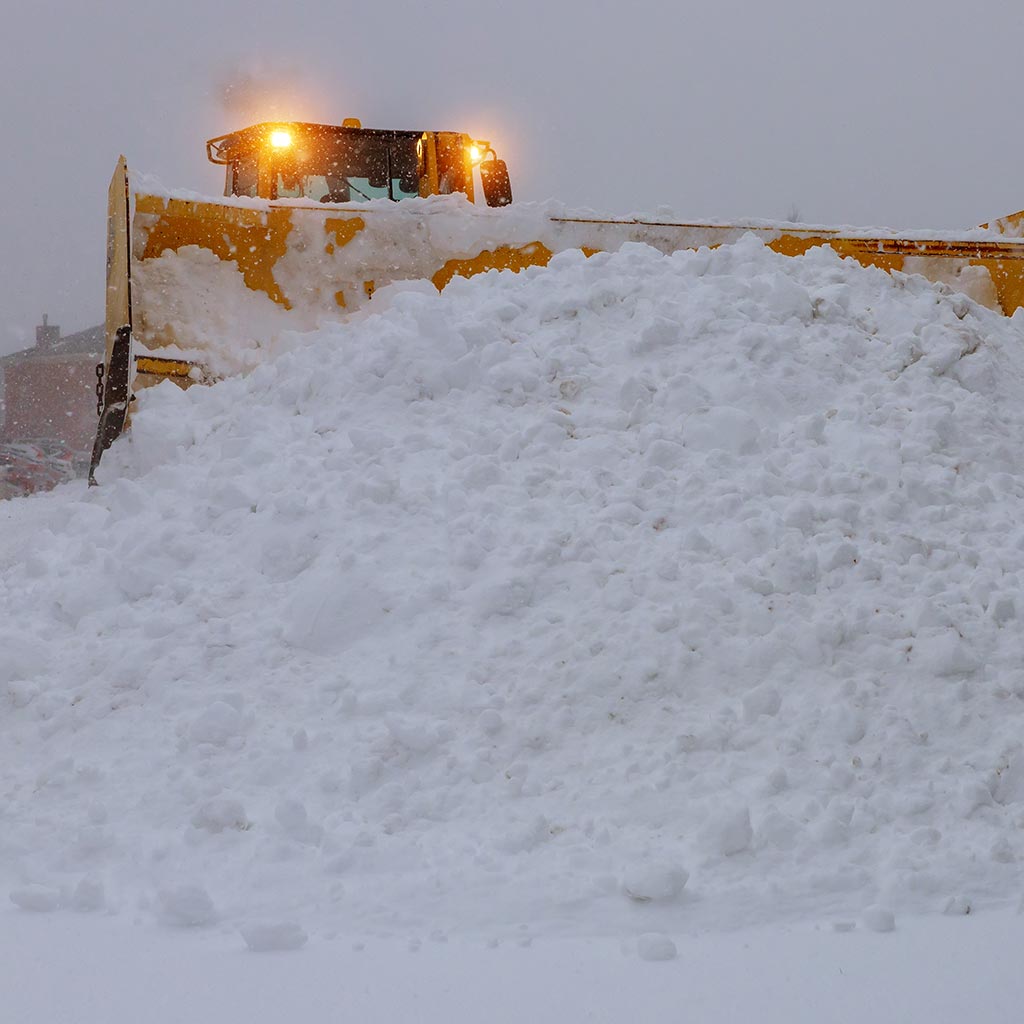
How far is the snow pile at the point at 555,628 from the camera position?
6.53ft

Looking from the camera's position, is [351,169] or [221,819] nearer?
[221,819]

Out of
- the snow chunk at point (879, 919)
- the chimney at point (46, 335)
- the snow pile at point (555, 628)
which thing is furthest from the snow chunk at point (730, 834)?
the chimney at point (46, 335)

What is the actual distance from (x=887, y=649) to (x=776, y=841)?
2.46 ft

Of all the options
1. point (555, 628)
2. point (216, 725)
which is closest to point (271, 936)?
point (216, 725)

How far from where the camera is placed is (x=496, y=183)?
630cm

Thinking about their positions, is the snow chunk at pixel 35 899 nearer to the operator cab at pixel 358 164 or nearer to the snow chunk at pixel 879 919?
the snow chunk at pixel 879 919

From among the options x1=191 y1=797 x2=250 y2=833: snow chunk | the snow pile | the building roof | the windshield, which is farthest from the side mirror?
the building roof

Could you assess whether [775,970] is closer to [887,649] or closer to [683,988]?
→ [683,988]

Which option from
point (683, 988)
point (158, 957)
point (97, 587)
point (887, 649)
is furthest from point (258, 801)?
point (887, 649)

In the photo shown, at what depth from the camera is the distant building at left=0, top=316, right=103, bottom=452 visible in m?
26.3

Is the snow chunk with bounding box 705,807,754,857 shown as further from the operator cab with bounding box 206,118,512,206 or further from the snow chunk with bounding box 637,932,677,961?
the operator cab with bounding box 206,118,512,206

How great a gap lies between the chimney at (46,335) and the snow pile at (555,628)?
31.9 meters

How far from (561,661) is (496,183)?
4.47m

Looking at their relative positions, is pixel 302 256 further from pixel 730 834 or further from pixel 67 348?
pixel 67 348
